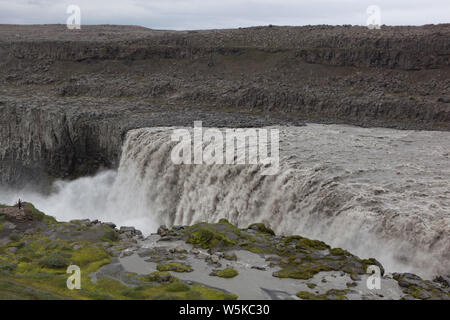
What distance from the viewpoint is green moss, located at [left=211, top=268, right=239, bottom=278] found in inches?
742

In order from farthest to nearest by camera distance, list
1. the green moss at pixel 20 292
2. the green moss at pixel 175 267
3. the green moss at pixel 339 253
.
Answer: the green moss at pixel 339 253, the green moss at pixel 175 267, the green moss at pixel 20 292

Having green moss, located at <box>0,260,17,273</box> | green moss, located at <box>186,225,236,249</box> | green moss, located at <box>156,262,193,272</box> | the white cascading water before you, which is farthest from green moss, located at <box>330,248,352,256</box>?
green moss, located at <box>0,260,17,273</box>

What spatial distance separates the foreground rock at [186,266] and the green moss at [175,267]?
0.12 feet

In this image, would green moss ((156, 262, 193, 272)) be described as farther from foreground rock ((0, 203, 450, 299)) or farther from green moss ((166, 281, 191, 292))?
green moss ((166, 281, 191, 292))

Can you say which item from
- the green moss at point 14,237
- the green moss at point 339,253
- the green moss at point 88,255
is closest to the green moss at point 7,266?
the green moss at point 88,255

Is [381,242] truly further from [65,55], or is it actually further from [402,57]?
[65,55]

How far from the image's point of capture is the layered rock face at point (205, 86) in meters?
50.4

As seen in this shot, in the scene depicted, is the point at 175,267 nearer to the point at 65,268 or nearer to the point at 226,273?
the point at 226,273

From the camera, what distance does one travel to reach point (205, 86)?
60.8 metres

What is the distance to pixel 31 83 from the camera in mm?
68438

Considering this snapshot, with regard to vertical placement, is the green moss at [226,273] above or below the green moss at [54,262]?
above

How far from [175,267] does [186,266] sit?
0.48 metres

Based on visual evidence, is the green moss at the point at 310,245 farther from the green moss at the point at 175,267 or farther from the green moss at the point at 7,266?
the green moss at the point at 7,266

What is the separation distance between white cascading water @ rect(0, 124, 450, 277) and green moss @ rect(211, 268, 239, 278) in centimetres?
661
